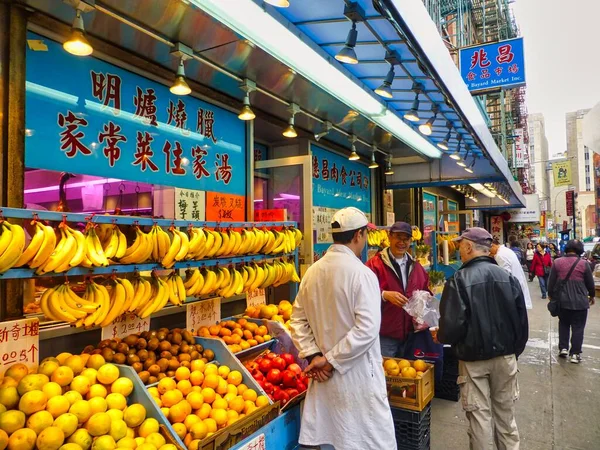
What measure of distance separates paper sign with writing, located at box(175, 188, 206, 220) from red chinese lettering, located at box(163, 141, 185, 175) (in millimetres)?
264

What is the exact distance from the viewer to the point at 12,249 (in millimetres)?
2477

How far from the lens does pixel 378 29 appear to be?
4.15 meters

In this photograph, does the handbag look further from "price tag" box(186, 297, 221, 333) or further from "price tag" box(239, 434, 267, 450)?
"price tag" box(239, 434, 267, 450)

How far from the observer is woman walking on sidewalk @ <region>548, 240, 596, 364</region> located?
6.72 m

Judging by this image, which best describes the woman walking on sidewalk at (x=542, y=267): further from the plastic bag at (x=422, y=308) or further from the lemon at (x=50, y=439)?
the lemon at (x=50, y=439)

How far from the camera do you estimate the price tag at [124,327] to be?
10.7 feet


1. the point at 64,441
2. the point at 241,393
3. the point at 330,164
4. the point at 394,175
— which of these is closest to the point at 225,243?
the point at 241,393

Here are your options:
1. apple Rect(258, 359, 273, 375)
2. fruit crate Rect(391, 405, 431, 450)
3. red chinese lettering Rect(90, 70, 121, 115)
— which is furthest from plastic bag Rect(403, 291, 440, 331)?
red chinese lettering Rect(90, 70, 121, 115)

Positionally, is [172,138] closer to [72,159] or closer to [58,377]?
[72,159]

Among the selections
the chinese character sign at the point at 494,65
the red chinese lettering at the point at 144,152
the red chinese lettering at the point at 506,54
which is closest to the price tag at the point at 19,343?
the red chinese lettering at the point at 144,152

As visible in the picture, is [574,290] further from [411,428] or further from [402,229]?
[411,428]

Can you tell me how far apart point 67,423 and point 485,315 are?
3086 millimetres

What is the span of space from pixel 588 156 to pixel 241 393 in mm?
98279

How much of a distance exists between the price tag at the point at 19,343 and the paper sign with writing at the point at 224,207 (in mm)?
3285
